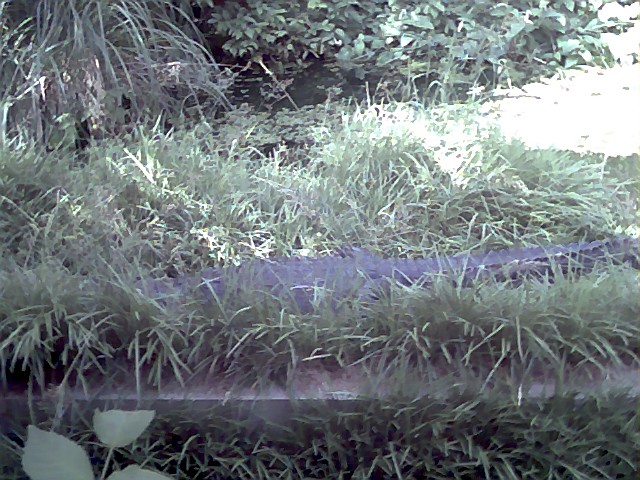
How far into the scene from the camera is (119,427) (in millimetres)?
1531

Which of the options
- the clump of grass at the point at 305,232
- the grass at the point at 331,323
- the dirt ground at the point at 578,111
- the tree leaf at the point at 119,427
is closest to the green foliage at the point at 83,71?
the clump of grass at the point at 305,232

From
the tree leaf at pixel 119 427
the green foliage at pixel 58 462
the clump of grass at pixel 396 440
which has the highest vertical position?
the green foliage at pixel 58 462

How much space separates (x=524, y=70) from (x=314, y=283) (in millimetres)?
2416

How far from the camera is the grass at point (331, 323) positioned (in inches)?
84.8

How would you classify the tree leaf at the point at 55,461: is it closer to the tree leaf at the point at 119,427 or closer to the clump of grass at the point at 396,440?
the tree leaf at the point at 119,427

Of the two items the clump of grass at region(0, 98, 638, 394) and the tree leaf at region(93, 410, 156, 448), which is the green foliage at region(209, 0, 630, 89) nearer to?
the clump of grass at region(0, 98, 638, 394)

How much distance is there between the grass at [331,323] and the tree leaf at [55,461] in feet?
2.52

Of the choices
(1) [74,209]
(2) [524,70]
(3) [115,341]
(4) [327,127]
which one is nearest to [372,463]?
Answer: (3) [115,341]

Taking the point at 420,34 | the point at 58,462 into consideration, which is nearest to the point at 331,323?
the point at 58,462

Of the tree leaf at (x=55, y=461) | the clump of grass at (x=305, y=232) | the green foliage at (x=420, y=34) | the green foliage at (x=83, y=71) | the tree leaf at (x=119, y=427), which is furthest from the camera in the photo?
the green foliage at (x=420, y=34)

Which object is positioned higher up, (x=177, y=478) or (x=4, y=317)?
(x=4, y=317)

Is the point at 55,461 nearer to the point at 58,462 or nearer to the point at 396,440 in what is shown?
the point at 58,462

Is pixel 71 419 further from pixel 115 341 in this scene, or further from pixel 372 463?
pixel 372 463

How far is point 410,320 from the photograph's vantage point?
2291 millimetres
